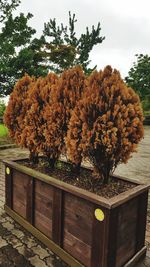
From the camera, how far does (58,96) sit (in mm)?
3625

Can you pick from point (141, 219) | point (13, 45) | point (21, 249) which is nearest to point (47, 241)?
point (21, 249)

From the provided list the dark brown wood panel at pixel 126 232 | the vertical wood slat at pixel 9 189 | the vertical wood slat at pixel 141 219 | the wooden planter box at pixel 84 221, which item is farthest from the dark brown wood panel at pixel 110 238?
the vertical wood slat at pixel 9 189

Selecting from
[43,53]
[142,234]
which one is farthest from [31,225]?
[43,53]

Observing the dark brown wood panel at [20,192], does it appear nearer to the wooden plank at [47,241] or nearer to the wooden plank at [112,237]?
the wooden plank at [47,241]

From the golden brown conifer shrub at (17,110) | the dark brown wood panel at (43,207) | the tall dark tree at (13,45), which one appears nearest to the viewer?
the dark brown wood panel at (43,207)

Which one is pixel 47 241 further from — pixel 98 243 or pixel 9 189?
pixel 9 189

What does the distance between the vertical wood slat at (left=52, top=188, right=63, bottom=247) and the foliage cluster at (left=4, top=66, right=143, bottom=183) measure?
0.49m

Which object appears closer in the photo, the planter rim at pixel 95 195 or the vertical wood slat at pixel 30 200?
the planter rim at pixel 95 195

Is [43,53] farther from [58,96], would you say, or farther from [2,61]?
[58,96]

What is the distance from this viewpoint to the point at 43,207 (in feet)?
11.5

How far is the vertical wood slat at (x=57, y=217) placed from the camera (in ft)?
10.4

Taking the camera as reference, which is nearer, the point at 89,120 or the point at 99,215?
the point at 99,215

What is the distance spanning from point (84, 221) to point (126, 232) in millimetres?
500

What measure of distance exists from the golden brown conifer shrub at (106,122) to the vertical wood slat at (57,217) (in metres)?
0.59
